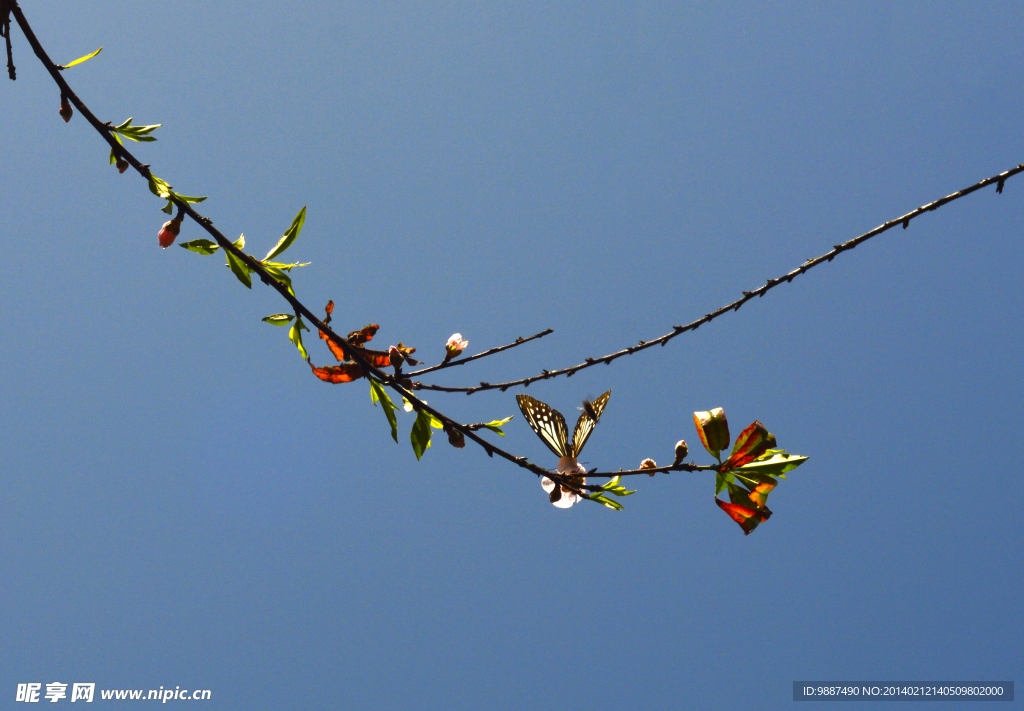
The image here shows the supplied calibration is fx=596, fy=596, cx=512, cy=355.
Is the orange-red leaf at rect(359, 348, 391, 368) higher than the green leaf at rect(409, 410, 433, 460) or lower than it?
higher

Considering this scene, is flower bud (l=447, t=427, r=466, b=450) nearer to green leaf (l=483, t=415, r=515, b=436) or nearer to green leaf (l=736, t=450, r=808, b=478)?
green leaf (l=483, t=415, r=515, b=436)

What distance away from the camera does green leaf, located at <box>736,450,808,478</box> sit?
44.6 inches

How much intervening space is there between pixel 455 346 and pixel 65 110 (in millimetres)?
992

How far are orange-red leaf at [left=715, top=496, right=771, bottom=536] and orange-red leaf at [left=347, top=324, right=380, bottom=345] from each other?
82 centimetres

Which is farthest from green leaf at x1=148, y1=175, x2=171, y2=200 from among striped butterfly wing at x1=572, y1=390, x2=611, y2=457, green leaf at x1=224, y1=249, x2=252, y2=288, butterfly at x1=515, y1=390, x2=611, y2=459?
striped butterfly wing at x1=572, y1=390, x2=611, y2=457

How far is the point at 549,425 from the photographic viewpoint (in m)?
1.28

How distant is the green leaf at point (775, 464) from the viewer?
113cm

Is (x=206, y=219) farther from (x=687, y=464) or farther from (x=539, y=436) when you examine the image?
(x=687, y=464)

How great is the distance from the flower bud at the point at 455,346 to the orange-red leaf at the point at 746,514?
65cm

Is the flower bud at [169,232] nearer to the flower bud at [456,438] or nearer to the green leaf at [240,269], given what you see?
the green leaf at [240,269]

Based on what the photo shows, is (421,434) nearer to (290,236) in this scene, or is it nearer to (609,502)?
(609,502)

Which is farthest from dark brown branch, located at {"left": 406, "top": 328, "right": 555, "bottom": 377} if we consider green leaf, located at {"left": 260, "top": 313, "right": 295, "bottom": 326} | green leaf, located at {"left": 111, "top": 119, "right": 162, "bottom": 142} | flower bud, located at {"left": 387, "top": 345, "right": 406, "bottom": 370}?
green leaf, located at {"left": 111, "top": 119, "right": 162, "bottom": 142}

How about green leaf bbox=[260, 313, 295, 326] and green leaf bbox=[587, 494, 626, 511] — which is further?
green leaf bbox=[260, 313, 295, 326]

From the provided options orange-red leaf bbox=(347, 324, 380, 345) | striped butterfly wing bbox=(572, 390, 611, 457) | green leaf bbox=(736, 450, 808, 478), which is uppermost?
orange-red leaf bbox=(347, 324, 380, 345)
